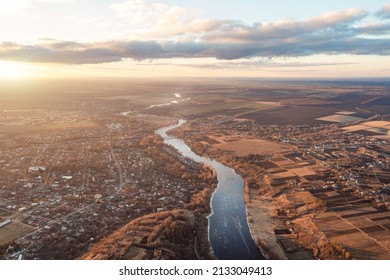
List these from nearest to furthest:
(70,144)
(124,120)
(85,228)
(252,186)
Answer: (85,228), (252,186), (70,144), (124,120)

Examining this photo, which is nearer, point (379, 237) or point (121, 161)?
point (379, 237)

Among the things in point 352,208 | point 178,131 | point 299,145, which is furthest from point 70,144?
point 352,208

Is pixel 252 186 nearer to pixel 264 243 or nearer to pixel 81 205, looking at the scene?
pixel 264 243

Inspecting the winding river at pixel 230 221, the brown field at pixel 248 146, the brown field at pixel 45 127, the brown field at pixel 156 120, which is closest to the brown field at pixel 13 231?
the winding river at pixel 230 221

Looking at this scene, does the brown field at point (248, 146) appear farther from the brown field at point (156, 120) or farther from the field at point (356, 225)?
the brown field at point (156, 120)

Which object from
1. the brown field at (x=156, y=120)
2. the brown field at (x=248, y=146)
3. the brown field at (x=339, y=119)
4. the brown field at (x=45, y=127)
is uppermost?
the brown field at (x=339, y=119)
